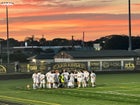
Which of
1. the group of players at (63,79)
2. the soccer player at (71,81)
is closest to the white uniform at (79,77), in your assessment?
the group of players at (63,79)

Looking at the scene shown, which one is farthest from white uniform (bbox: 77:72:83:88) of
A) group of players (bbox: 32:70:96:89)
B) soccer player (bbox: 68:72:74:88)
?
soccer player (bbox: 68:72:74:88)

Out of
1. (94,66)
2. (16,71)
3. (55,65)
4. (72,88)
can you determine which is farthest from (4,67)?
(72,88)

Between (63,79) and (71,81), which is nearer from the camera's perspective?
(71,81)

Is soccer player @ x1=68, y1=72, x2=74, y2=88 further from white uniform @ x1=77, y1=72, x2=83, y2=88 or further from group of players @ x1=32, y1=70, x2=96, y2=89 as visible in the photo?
white uniform @ x1=77, y1=72, x2=83, y2=88

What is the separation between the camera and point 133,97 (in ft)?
100

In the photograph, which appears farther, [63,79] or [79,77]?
[63,79]

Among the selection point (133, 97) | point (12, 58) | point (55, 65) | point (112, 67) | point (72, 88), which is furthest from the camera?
point (12, 58)

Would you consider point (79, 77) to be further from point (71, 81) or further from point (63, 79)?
point (63, 79)

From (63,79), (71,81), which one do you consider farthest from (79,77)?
(63,79)

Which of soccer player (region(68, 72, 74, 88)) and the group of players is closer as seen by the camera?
soccer player (region(68, 72, 74, 88))

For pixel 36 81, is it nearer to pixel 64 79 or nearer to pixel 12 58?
pixel 64 79

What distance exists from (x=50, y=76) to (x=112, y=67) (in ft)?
107

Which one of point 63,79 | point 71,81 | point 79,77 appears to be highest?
point 79,77

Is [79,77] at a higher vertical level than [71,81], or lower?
higher
